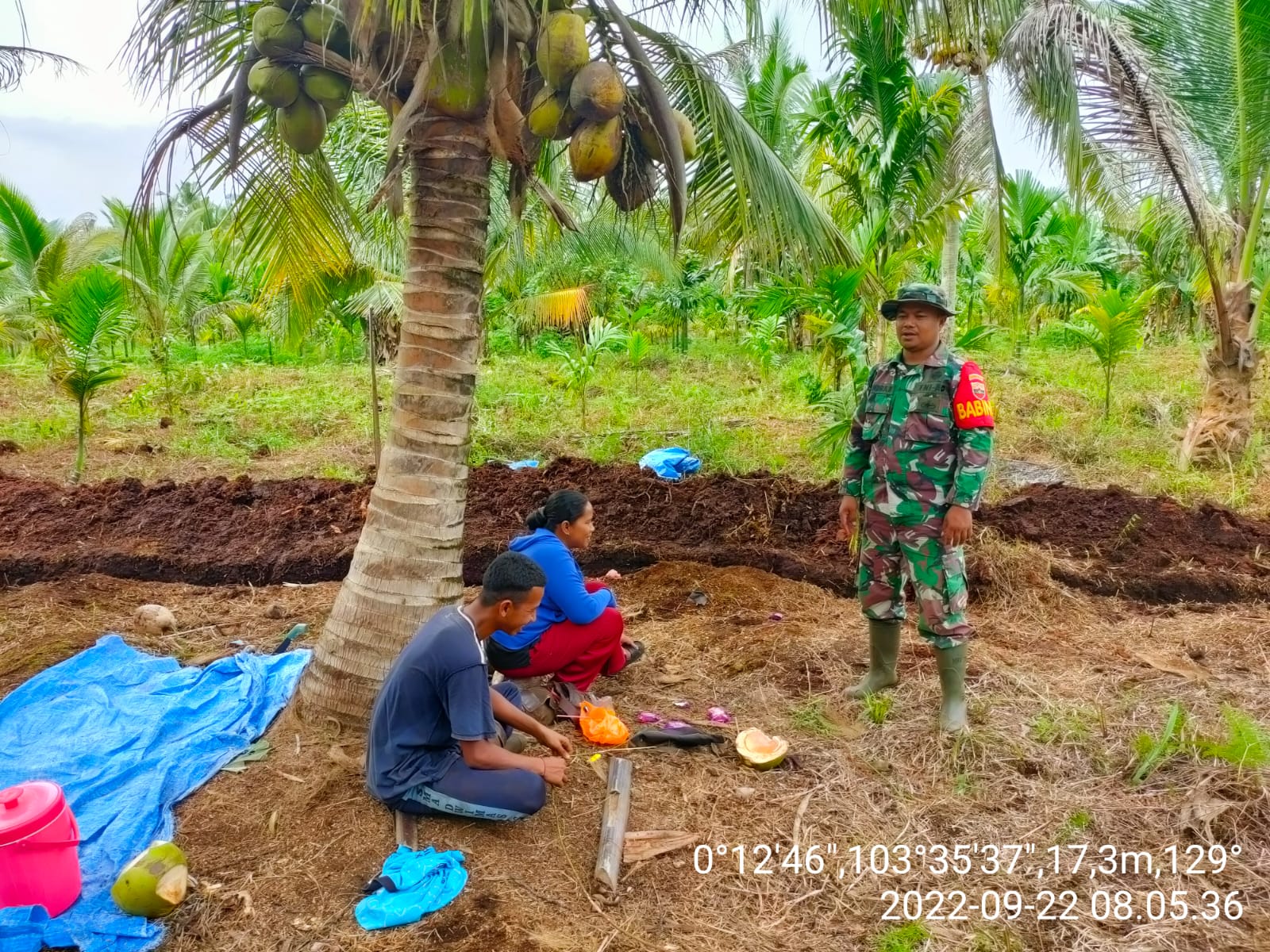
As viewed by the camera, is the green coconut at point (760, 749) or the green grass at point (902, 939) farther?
the green coconut at point (760, 749)

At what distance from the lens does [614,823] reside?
10.7 feet

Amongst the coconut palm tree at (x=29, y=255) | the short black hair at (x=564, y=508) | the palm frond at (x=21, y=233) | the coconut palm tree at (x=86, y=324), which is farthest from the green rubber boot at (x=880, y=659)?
the palm frond at (x=21, y=233)

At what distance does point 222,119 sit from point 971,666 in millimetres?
4640

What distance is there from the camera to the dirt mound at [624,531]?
6266mm

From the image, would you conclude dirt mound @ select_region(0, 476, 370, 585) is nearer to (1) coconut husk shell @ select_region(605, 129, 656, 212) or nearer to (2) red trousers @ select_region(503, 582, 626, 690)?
(2) red trousers @ select_region(503, 582, 626, 690)

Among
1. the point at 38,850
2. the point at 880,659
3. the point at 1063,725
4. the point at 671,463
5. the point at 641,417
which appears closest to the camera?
the point at 38,850

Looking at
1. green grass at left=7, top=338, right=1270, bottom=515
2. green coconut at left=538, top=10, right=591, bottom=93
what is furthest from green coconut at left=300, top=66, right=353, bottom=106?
green grass at left=7, top=338, right=1270, bottom=515

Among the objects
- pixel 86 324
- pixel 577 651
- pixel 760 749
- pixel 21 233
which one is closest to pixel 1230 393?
pixel 760 749

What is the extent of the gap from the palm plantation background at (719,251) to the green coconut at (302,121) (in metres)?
0.26

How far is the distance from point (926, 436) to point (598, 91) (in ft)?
6.51

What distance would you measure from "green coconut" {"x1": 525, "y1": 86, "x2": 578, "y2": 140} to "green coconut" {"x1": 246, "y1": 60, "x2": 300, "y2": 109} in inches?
36.8

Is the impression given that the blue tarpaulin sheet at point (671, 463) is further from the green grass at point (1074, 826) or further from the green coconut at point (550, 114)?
the green grass at point (1074, 826)

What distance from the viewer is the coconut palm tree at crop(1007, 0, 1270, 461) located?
6465 millimetres

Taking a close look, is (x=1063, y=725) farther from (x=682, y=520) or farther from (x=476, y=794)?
(x=682, y=520)
